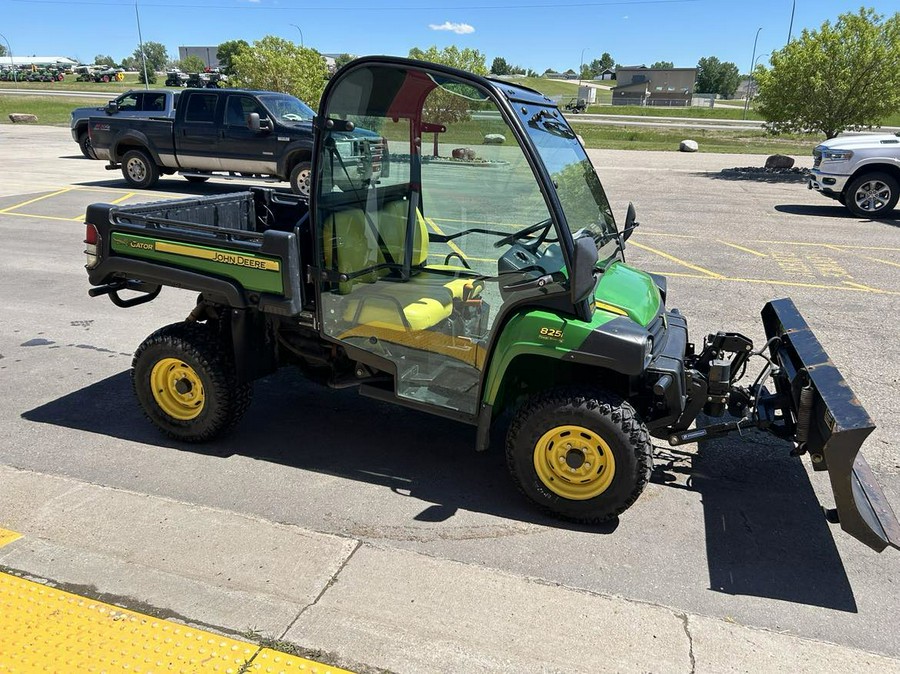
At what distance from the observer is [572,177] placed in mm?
3848

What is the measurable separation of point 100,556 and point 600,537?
8.23ft

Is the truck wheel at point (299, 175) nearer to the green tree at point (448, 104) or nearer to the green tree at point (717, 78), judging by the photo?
the green tree at point (448, 104)

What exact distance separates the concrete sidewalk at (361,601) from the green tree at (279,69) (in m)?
22.3

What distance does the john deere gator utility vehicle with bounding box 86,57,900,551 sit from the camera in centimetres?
349

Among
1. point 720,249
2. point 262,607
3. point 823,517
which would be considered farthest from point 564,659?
point 720,249

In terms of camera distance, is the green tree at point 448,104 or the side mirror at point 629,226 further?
the side mirror at point 629,226

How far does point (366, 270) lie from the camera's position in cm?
409

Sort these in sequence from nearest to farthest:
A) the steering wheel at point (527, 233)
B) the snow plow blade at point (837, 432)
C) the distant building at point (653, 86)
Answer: the snow plow blade at point (837, 432)
the steering wheel at point (527, 233)
the distant building at point (653, 86)

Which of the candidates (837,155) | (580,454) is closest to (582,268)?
(580,454)

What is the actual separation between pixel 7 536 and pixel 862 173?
14.8m

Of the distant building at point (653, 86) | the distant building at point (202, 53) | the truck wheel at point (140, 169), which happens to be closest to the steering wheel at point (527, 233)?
the truck wheel at point (140, 169)

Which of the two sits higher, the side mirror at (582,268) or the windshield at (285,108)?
the windshield at (285,108)

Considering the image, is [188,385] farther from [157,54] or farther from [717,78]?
[157,54]

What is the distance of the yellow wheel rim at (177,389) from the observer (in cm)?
442
